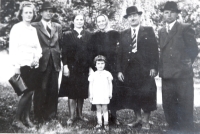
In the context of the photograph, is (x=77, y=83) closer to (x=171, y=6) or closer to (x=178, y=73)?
(x=178, y=73)

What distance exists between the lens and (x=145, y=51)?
12.4ft

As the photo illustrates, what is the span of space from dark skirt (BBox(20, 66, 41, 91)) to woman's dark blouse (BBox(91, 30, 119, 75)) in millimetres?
1129

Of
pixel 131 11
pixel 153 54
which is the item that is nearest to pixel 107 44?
pixel 131 11

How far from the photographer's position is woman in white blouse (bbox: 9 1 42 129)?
12.5 feet

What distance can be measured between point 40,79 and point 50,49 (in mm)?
587

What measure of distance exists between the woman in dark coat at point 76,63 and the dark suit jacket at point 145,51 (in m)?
0.63

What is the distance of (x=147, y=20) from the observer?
3.89m

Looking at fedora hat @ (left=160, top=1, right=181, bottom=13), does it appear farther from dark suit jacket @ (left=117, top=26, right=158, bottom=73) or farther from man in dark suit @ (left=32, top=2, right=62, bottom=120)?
man in dark suit @ (left=32, top=2, right=62, bottom=120)

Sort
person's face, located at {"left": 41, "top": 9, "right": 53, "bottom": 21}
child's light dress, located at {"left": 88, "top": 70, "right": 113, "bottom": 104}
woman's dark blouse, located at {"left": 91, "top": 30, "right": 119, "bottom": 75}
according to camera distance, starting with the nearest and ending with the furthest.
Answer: child's light dress, located at {"left": 88, "top": 70, "right": 113, "bottom": 104} → woman's dark blouse, located at {"left": 91, "top": 30, "right": 119, "bottom": 75} → person's face, located at {"left": 41, "top": 9, "right": 53, "bottom": 21}

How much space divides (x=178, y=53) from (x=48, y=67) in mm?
2366

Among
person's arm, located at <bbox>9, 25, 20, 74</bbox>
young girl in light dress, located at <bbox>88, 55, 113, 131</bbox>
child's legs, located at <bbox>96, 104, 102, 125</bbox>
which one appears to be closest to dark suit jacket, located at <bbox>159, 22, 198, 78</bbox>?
young girl in light dress, located at <bbox>88, 55, 113, 131</bbox>

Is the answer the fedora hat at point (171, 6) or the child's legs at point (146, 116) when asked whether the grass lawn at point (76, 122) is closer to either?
the child's legs at point (146, 116)

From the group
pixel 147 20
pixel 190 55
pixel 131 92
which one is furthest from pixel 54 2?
pixel 190 55

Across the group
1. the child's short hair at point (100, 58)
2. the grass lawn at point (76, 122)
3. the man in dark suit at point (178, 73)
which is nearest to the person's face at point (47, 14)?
the child's short hair at point (100, 58)
